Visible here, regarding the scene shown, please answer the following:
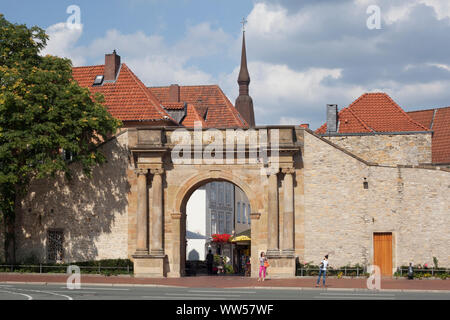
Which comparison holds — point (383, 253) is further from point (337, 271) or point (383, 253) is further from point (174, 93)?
point (174, 93)

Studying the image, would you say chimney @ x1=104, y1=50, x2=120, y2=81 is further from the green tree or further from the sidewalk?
the sidewalk

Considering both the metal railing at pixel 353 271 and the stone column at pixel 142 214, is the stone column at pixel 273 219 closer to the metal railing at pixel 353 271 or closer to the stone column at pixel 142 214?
the metal railing at pixel 353 271

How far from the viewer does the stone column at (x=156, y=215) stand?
3956 cm

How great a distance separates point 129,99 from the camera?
5125 cm

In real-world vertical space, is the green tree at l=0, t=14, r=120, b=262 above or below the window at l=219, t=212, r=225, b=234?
above

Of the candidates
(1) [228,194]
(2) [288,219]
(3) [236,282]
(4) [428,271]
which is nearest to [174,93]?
(1) [228,194]

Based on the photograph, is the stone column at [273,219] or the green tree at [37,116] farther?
the stone column at [273,219]

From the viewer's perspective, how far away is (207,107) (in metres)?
66.9

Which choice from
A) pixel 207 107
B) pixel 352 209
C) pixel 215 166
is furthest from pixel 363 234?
pixel 207 107

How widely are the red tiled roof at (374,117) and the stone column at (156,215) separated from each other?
16.4 m

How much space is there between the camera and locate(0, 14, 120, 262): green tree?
1458 inches

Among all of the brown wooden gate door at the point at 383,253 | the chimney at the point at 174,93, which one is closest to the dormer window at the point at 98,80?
the chimney at the point at 174,93

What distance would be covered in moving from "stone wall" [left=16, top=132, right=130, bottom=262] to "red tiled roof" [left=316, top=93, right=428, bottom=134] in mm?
17092

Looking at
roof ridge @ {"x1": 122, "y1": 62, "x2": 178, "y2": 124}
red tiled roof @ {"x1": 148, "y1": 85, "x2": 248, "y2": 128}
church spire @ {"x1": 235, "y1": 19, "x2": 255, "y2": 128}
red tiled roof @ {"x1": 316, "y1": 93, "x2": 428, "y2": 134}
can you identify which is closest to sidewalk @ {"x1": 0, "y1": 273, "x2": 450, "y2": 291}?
roof ridge @ {"x1": 122, "y1": 62, "x2": 178, "y2": 124}
